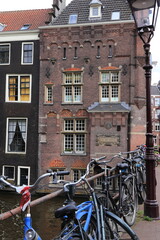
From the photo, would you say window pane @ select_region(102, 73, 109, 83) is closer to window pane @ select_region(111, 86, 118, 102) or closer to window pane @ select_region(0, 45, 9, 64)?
window pane @ select_region(111, 86, 118, 102)

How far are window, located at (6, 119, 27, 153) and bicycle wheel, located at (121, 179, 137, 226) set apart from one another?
15648 millimetres

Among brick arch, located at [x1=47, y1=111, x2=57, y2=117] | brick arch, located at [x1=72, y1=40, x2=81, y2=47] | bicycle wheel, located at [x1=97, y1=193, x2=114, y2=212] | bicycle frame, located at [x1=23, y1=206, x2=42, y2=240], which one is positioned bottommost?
bicycle wheel, located at [x1=97, y1=193, x2=114, y2=212]

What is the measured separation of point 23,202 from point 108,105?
15.9 metres

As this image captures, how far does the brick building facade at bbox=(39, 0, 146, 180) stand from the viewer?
17.6m

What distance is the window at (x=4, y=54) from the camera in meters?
20.1

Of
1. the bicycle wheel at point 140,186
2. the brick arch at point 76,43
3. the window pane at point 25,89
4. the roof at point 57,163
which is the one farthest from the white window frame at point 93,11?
the bicycle wheel at point 140,186

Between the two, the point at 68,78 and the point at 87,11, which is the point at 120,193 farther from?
the point at 87,11

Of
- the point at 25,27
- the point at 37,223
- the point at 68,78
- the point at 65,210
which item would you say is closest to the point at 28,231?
the point at 65,210

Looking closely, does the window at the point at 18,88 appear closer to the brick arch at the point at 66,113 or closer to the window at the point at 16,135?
→ the window at the point at 16,135

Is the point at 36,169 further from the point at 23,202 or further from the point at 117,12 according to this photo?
the point at 23,202

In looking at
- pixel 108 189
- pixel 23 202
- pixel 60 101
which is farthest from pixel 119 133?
pixel 23 202

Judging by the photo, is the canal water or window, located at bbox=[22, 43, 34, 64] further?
window, located at bbox=[22, 43, 34, 64]

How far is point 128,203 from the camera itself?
446 cm

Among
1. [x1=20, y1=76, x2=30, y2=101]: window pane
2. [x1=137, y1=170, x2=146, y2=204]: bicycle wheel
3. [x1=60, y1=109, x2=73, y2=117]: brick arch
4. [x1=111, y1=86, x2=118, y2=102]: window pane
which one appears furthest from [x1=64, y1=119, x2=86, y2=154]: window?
[x1=137, y1=170, x2=146, y2=204]: bicycle wheel
